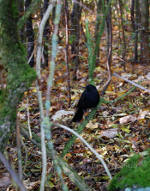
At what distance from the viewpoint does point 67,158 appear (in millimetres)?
2746

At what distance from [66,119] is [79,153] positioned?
77cm

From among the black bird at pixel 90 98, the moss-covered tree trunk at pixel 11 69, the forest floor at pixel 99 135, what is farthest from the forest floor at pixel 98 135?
the black bird at pixel 90 98

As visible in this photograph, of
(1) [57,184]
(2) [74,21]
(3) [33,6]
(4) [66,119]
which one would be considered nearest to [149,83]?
(4) [66,119]

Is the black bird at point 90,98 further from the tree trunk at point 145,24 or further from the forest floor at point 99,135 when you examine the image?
the tree trunk at point 145,24

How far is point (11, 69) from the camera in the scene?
1520 millimetres

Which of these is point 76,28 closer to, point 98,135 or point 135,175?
point 98,135

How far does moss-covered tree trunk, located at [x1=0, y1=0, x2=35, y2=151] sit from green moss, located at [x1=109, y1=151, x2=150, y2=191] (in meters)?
0.67

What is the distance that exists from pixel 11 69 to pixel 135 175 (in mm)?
863

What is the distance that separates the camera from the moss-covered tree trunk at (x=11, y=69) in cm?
142

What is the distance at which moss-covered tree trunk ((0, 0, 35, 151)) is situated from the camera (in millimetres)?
1420

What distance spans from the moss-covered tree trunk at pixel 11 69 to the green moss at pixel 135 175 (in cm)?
67

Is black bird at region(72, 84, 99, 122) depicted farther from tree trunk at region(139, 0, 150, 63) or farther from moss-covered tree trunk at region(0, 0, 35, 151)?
tree trunk at region(139, 0, 150, 63)

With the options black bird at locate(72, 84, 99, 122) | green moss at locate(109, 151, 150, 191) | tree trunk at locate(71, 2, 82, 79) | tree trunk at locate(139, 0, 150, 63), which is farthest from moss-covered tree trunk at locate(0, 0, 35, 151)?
tree trunk at locate(139, 0, 150, 63)

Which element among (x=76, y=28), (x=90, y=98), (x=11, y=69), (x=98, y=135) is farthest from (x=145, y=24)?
(x=11, y=69)
